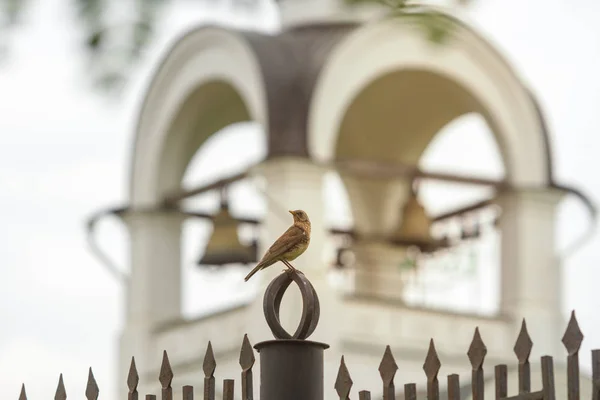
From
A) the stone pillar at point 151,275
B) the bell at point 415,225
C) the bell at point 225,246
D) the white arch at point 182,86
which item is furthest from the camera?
the stone pillar at point 151,275

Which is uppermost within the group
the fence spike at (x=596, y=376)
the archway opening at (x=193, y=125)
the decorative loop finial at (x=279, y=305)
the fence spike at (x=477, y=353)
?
the archway opening at (x=193, y=125)

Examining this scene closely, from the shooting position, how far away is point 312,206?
19.8 meters

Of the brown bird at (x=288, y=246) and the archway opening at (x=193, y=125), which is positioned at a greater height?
the archway opening at (x=193, y=125)

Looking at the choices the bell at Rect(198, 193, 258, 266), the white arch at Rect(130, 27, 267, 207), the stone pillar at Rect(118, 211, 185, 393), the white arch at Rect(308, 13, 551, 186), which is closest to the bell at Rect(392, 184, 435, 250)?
the white arch at Rect(308, 13, 551, 186)

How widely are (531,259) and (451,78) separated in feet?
6.50

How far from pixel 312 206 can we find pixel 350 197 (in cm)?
221

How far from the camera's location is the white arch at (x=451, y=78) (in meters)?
20.1

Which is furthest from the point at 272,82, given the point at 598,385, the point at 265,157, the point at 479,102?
the point at 598,385

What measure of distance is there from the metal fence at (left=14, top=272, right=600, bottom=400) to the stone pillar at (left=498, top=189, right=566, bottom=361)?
15.0 metres

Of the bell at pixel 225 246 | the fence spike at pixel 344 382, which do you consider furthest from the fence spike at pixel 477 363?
the bell at pixel 225 246

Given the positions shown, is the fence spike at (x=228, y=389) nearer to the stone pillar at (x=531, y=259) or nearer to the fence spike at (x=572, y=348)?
the fence spike at (x=572, y=348)

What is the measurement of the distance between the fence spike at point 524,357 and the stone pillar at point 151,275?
16.4 m

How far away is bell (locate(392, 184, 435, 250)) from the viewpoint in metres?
20.7

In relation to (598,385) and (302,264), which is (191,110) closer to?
(302,264)
